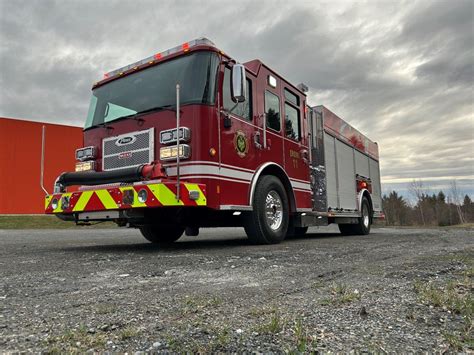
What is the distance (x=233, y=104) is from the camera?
5.59 metres

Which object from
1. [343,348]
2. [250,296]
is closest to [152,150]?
[250,296]

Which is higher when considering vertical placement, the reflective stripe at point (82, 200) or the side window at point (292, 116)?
the side window at point (292, 116)

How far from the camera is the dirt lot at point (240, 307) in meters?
1.65

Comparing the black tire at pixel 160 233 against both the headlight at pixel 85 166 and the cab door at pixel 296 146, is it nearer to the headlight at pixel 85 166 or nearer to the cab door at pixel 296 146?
the headlight at pixel 85 166

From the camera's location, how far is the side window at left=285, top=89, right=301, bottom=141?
7198mm

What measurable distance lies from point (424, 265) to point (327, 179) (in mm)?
5000

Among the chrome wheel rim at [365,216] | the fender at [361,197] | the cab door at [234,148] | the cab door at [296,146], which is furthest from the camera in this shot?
the chrome wheel rim at [365,216]

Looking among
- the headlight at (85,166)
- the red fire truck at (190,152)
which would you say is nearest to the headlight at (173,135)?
the red fire truck at (190,152)

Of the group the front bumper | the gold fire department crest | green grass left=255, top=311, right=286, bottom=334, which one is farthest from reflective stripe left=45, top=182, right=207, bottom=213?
green grass left=255, top=311, right=286, bottom=334

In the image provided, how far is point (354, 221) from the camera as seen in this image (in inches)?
393

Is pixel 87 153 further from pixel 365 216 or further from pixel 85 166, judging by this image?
pixel 365 216

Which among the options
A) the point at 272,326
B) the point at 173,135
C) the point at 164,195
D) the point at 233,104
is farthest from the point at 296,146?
the point at 272,326

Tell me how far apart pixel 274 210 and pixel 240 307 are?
4.10m

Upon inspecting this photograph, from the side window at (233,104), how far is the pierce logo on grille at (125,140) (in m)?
1.32
